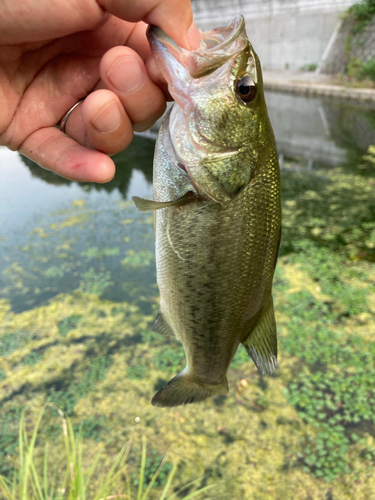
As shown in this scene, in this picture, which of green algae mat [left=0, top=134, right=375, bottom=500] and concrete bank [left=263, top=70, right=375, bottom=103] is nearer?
green algae mat [left=0, top=134, right=375, bottom=500]

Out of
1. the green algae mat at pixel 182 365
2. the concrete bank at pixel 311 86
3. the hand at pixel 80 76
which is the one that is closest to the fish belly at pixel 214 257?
the hand at pixel 80 76

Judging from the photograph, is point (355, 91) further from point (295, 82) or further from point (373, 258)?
point (373, 258)

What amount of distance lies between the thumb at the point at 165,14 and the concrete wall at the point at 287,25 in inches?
614

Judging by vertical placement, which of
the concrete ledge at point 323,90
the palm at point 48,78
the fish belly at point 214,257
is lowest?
the concrete ledge at point 323,90

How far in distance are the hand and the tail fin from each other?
85 centimetres

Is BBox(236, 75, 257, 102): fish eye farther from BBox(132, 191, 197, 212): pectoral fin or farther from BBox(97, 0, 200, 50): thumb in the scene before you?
BBox(132, 191, 197, 212): pectoral fin

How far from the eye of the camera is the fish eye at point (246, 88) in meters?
1.12

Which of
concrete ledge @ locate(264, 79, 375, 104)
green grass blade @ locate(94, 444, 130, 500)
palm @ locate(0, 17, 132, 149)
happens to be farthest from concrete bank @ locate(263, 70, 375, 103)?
green grass blade @ locate(94, 444, 130, 500)

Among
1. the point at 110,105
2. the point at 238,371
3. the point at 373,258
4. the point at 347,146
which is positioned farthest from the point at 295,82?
the point at 110,105

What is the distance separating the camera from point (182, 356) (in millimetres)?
3107

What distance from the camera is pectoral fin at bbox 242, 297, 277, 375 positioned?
131cm

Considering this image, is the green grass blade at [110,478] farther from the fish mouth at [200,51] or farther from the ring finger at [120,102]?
the fish mouth at [200,51]

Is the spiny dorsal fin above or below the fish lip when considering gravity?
below

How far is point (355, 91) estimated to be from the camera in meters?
11.0
